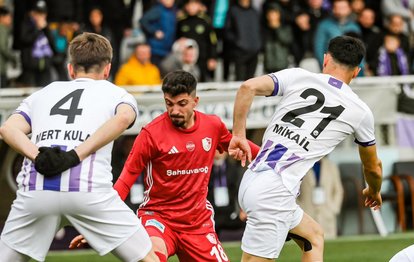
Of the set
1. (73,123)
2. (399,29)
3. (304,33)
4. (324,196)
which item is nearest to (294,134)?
(73,123)

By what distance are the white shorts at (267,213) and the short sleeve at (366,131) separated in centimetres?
65

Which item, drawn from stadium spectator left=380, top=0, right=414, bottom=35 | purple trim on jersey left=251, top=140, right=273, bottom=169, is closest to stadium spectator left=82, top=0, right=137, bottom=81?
stadium spectator left=380, top=0, right=414, bottom=35

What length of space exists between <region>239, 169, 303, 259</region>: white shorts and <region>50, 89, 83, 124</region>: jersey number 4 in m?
1.64

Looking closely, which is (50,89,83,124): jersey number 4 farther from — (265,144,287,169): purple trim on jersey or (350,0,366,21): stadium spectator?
(350,0,366,21): stadium spectator

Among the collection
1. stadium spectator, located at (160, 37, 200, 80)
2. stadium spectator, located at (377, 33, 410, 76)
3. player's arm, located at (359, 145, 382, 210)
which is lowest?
stadium spectator, located at (377, 33, 410, 76)

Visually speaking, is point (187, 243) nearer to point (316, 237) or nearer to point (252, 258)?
point (252, 258)

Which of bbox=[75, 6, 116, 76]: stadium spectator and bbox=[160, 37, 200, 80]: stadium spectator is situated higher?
bbox=[75, 6, 116, 76]: stadium spectator

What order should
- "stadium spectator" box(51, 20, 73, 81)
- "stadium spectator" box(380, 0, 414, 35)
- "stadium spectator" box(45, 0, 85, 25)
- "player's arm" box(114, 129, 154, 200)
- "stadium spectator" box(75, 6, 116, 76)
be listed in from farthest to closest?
1. "stadium spectator" box(380, 0, 414, 35)
2. "stadium spectator" box(45, 0, 85, 25)
3. "stadium spectator" box(75, 6, 116, 76)
4. "stadium spectator" box(51, 20, 73, 81)
5. "player's arm" box(114, 129, 154, 200)

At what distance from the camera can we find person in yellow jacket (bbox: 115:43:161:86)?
1551cm

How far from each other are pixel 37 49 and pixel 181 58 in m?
2.11

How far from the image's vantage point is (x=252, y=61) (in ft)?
55.7

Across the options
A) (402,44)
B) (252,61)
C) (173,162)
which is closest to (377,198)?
(173,162)

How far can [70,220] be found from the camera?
260 inches

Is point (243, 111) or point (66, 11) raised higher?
point (243, 111)
